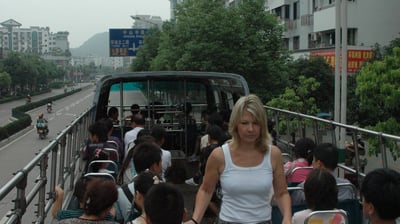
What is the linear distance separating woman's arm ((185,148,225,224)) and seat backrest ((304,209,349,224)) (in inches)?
24.0

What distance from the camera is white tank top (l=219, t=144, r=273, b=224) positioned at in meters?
3.28

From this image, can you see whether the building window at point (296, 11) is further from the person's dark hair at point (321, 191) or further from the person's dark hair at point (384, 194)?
the person's dark hair at point (384, 194)

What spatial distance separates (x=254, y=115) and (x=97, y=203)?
101 cm

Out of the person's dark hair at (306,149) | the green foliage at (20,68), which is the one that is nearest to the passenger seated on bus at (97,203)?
the person's dark hair at (306,149)

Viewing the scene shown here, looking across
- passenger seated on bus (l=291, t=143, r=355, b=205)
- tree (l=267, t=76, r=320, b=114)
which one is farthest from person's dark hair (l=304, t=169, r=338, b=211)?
tree (l=267, t=76, r=320, b=114)

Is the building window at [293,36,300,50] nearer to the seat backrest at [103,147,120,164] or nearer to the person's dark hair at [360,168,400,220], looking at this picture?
the seat backrest at [103,147,120,164]

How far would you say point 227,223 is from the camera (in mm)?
3359

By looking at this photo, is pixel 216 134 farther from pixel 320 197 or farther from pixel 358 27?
pixel 358 27

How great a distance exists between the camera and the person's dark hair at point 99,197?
127 inches

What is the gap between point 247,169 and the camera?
10.8 feet

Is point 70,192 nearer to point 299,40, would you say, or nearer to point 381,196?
point 381,196

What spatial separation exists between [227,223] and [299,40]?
3370 cm

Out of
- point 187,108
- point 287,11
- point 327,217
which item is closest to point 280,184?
point 327,217

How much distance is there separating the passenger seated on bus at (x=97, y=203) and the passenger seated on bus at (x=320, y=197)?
116 centimetres
